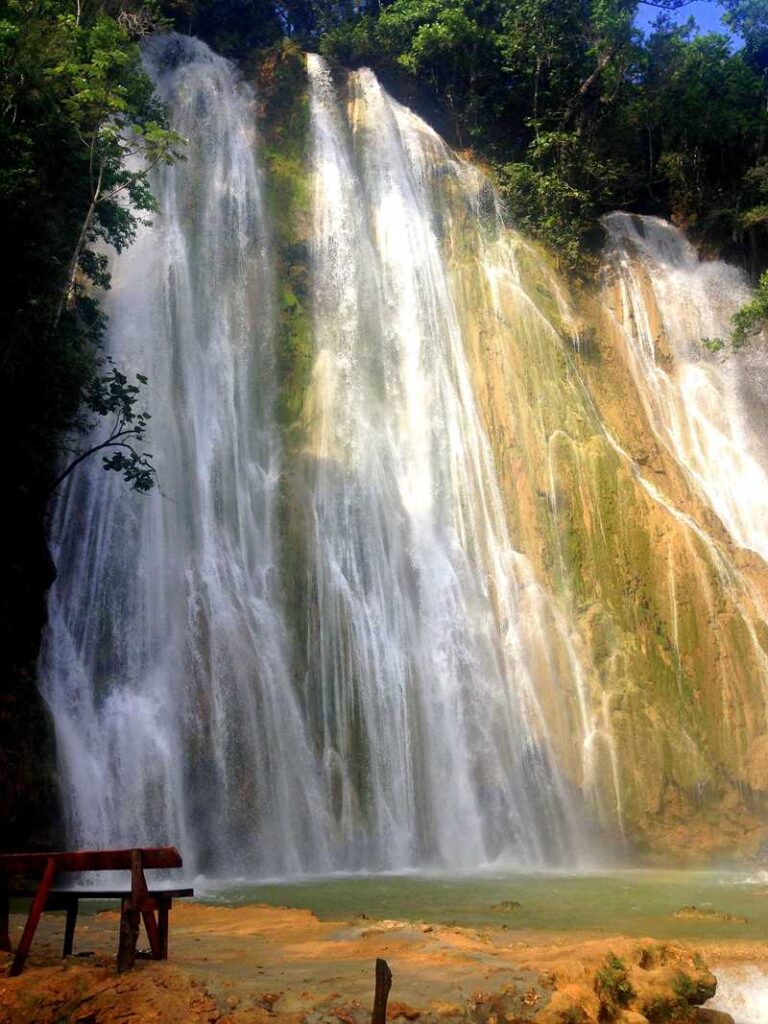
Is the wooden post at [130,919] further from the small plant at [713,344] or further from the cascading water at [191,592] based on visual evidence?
the small plant at [713,344]

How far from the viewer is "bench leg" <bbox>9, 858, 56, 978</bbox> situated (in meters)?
5.95

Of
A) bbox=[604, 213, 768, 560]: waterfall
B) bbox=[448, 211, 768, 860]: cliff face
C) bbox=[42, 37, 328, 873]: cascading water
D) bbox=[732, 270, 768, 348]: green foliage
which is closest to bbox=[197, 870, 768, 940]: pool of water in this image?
bbox=[42, 37, 328, 873]: cascading water

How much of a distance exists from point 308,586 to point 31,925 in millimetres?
11964

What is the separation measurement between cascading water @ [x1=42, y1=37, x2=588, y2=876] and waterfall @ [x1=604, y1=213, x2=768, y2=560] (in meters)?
5.67

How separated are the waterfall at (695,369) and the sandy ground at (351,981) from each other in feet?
53.9

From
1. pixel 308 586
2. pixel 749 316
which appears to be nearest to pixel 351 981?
pixel 308 586

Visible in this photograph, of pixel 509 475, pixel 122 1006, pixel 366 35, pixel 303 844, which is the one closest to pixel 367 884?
pixel 303 844

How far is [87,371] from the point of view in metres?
14.9

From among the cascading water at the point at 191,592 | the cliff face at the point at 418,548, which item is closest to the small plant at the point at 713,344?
the cliff face at the point at 418,548

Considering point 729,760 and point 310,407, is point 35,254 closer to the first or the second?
point 310,407

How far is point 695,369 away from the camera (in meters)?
25.4

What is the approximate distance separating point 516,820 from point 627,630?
14.7ft

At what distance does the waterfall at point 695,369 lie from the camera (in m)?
23.2

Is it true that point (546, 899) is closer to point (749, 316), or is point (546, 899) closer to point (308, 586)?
point (308, 586)
